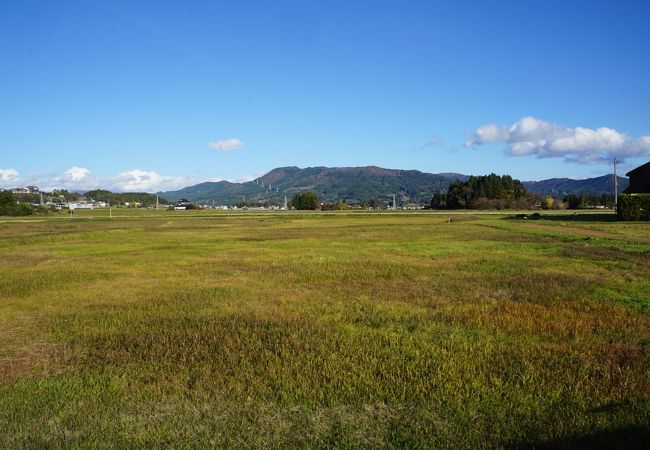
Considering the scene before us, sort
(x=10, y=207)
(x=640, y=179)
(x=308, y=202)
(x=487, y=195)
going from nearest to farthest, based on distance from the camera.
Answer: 1. (x=640, y=179)
2. (x=10, y=207)
3. (x=487, y=195)
4. (x=308, y=202)

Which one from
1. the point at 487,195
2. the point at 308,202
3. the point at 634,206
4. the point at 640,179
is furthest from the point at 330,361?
the point at 308,202

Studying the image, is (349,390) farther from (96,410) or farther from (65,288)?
(65,288)

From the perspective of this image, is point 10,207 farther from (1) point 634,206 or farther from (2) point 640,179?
(2) point 640,179

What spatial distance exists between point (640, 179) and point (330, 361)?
60.6 meters

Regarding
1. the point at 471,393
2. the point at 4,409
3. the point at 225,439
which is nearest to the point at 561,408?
the point at 471,393

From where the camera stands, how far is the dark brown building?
54925mm

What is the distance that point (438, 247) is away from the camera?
2638cm

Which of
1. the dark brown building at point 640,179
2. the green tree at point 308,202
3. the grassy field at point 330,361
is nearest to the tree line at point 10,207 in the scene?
the green tree at point 308,202

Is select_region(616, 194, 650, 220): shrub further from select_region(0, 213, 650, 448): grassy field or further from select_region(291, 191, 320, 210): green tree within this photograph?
select_region(291, 191, 320, 210): green tree

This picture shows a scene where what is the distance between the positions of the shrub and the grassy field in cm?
3705

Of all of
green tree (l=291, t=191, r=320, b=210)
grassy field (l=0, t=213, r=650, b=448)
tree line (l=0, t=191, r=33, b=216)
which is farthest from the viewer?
green tree (l=291, t=191, r=320, b=210)

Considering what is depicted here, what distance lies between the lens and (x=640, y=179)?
56125mm

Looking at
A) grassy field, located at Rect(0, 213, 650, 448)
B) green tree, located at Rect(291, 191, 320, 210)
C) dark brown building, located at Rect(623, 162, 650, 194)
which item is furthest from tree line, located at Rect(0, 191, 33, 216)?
dark brown building, located at Rect(623, 162, 650, 194)

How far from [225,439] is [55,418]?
220 centimetres
